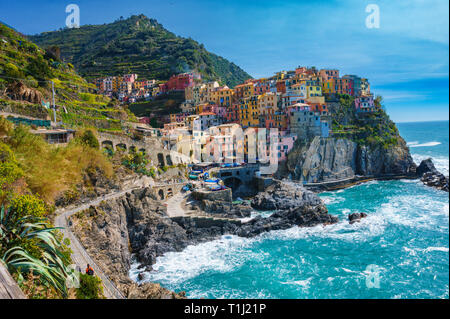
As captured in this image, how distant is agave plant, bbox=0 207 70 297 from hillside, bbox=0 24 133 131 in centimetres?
2158

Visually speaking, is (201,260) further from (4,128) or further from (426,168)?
(426,168)

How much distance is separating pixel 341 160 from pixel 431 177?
13.9m

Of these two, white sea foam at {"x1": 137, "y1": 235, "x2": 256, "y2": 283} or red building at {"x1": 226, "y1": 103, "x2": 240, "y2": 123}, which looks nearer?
white sea foam at {"x1": 137, "y1": 235, "x2": 256, "y2": 283}

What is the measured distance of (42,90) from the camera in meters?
33.4

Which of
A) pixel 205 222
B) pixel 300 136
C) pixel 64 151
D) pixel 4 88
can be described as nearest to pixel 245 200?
pixel 205 222

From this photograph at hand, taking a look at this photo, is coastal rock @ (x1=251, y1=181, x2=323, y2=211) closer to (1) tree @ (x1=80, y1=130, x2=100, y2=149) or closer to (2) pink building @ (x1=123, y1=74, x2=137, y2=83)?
(1) tree @ (x1=80, y1=130, x2=100, y2=149)

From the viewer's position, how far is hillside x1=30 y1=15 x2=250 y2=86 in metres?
79.4

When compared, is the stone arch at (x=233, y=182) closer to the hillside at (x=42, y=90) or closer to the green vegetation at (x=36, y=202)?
the hillside at (x=42, y=90)

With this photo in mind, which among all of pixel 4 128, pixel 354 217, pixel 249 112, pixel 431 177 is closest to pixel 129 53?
pixel 249 112

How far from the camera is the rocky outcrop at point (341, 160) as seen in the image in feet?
149

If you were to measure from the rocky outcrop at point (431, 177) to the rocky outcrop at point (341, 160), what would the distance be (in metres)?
1.94

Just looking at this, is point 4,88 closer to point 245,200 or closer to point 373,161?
point 245,200

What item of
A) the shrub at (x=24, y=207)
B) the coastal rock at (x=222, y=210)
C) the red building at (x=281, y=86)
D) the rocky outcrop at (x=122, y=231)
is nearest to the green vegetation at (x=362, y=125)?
the red building at (x=281, y=86)

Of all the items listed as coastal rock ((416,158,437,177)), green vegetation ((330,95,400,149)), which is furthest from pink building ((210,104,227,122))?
coastal rock ((416,158,437,177))
